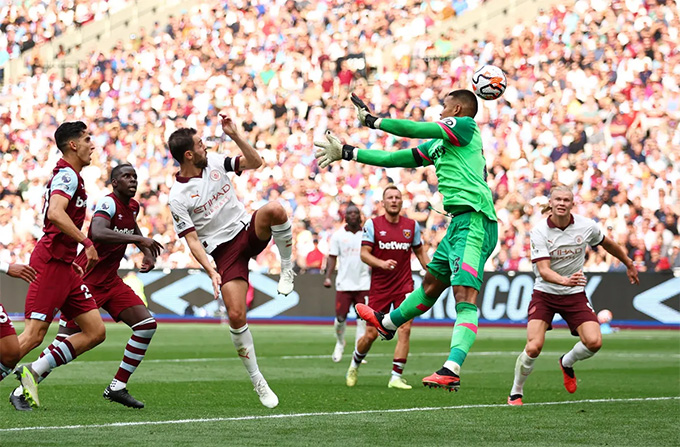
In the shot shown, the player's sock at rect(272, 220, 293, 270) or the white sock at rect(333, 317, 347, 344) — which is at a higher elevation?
the player's sock at rect(272, 220, 293, 270)

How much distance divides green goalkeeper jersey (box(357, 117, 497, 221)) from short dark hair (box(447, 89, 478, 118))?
113 millimetres

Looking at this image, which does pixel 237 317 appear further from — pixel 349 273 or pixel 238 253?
pixel 349 273

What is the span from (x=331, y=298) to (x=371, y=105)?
6731 millimetres

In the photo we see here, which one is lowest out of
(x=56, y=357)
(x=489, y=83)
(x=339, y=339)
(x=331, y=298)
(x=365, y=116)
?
(x=331, y=298)

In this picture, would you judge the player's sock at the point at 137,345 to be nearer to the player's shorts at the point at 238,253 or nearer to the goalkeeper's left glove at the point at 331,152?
the player's shorts at the point at 238,253

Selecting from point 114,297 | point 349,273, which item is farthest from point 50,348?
point 349,273

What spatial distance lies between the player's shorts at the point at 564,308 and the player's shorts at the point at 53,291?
4.57 metres

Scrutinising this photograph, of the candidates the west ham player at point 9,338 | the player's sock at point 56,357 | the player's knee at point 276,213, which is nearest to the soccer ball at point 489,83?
the player's knee at point 276,213

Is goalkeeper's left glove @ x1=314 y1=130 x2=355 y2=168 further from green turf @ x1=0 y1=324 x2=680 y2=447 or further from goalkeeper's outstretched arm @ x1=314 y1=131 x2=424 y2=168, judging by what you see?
green turf @ x1=0 y1=324 x2=680 y2=447

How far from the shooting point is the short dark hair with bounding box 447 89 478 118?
367 inches

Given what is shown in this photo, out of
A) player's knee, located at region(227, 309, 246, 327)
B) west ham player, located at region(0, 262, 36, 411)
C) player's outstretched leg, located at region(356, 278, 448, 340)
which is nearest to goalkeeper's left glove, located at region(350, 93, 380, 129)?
player's outstretched leg, located at region(356, 278, 448, 340)

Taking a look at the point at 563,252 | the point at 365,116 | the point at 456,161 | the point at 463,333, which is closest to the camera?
the point at 365,116

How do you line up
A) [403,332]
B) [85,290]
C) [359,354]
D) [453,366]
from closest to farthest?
[453,366], [85,290], [403,332], [359,354]

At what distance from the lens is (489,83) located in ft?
31.7
